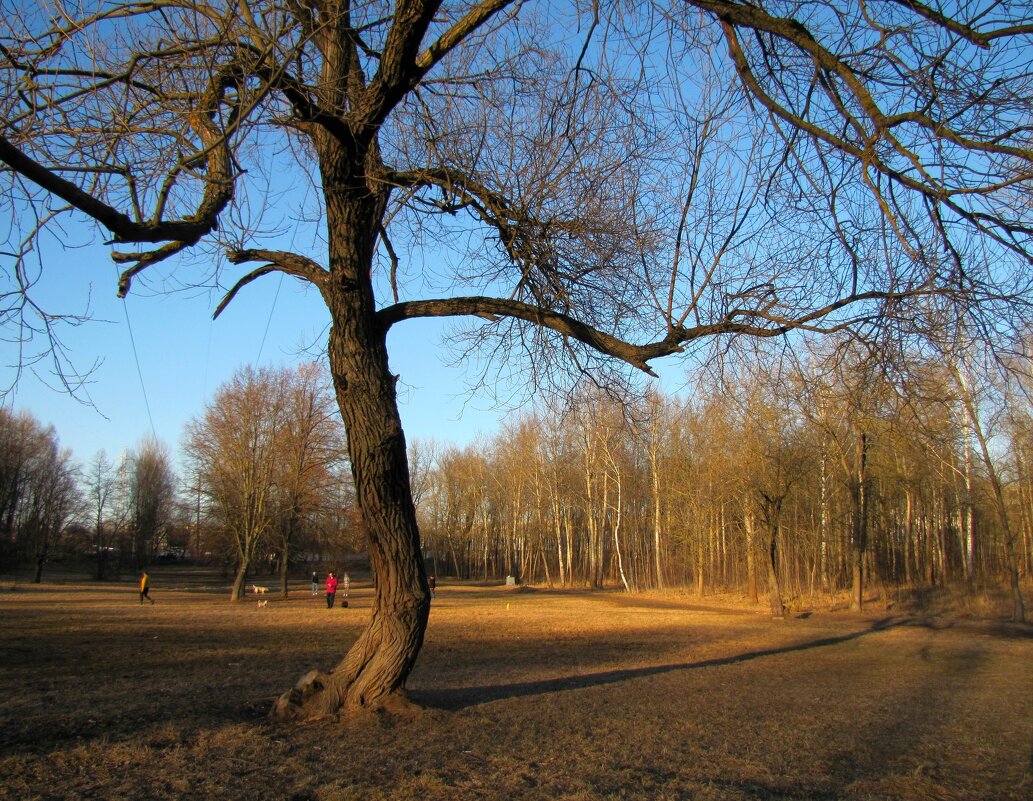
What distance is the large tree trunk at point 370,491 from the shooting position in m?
6.37

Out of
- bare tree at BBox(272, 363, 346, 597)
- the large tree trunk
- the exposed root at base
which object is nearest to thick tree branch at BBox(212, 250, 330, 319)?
the large tree trunk

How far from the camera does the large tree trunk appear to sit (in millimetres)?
6367

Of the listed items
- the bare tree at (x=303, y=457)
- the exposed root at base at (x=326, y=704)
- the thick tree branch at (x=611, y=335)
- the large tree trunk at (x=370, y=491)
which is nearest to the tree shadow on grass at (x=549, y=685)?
the exposed root at base at (x=326, y=704)

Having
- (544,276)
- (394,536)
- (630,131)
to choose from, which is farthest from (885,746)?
(630,131)

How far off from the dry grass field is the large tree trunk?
410 millimetres

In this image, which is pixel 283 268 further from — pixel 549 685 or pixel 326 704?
pixel 549 685

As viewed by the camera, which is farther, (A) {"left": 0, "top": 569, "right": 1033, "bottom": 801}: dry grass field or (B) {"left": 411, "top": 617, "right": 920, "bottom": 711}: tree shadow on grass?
(B) {"left": 411, "top": 617, "right": 920, "bottom": 711}: tree shadow on grass

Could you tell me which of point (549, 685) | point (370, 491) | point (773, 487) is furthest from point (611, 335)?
point (773, 487)

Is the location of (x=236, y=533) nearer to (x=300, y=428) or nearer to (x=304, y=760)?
(x=300, y=428)

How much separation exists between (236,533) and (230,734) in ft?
92.0

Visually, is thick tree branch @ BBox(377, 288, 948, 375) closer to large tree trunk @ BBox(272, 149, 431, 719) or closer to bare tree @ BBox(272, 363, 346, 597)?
large tree trunk @ BBox(272, 149, 431, 719)

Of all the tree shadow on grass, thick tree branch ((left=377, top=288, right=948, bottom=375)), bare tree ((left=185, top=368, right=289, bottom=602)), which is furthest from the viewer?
bare tree ((left=185, top=368, right=289, bottom=602))

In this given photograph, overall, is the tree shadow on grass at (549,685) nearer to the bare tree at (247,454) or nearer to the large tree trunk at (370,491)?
the large tree trunk at (370,491)

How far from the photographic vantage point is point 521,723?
23.1 feet
